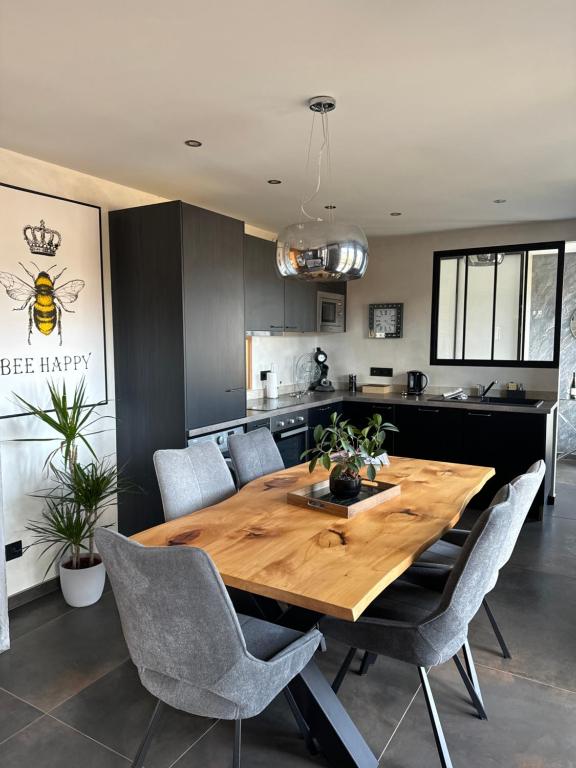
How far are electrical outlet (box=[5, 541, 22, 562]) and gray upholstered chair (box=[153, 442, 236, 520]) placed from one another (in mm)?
1163

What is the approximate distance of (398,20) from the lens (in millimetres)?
1729

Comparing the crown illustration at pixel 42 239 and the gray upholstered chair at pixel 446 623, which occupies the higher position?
the crown illustration at pixel 42 239

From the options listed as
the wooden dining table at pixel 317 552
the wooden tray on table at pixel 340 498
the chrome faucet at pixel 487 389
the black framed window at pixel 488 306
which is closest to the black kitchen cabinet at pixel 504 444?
the chrome faucet at pixel 487 389

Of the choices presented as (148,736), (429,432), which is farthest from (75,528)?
(429,432)

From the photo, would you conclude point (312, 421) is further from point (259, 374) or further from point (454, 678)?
point (454, 678)

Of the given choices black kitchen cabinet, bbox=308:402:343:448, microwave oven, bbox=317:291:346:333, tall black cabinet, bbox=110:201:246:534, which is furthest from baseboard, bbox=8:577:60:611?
microwave oven, bbox=317:291:346:333

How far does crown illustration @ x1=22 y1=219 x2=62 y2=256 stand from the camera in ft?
9.82

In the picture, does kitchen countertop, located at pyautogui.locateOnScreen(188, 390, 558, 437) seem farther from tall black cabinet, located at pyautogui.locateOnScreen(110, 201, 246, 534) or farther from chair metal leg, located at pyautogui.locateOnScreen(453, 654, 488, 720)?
chair metal leg, located at pyautogui.locateOnScreen(453, 654, 488, 720)

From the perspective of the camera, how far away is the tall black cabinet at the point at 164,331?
330cm

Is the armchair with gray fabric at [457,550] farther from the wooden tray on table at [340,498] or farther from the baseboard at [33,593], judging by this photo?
the baseboard at [33,593]

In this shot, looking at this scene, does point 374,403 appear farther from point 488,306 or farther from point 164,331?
point 164,331

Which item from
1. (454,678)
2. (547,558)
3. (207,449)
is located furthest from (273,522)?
(547,558)

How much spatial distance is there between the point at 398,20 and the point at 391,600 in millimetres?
1978

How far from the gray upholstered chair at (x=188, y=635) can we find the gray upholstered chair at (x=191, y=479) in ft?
2.76
